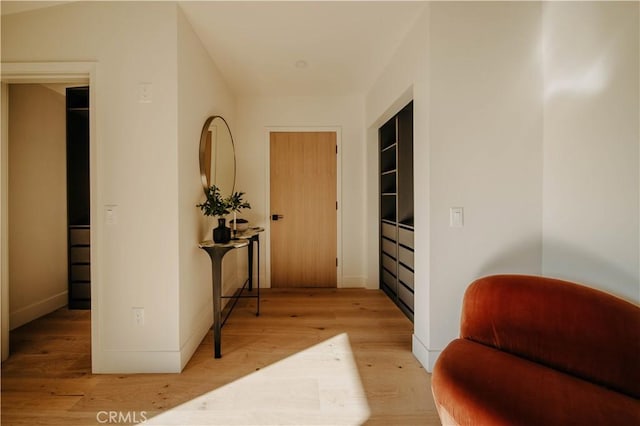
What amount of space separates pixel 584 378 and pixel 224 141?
3.17 metres

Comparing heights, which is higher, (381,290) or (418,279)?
(418,279)

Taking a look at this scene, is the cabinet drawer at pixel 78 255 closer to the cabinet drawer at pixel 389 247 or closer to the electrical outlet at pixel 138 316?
the electrical outlet at pixel 138 316

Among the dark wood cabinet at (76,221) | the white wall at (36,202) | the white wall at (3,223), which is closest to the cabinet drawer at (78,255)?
the dark wood cabinet at (76,221)

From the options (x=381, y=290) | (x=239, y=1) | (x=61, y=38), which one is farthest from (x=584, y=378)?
(x=61, y=38)

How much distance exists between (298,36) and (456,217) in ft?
6.01

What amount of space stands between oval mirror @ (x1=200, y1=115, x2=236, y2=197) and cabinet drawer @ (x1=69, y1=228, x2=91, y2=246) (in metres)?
1.53

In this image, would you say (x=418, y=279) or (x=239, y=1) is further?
(x=418, y=279)

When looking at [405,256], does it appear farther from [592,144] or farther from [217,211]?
[217,211]

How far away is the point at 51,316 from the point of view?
2.88 meters

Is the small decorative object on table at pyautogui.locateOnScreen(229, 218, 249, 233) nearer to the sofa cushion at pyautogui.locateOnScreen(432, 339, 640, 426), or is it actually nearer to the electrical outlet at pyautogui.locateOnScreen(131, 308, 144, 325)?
the electrical outlet at pyautogui.locateOnScreen(131, 308, 144, 325)

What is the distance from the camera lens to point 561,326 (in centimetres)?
133

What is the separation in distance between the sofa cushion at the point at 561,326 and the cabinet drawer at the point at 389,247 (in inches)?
65.4

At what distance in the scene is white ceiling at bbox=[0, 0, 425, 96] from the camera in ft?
6.52

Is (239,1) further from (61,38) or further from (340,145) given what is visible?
(340,145)
